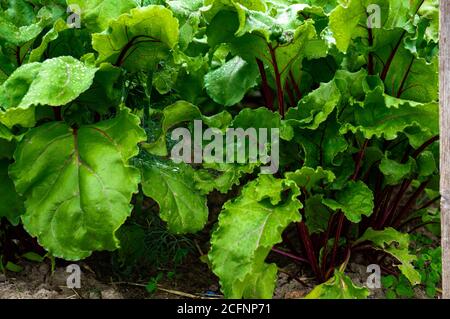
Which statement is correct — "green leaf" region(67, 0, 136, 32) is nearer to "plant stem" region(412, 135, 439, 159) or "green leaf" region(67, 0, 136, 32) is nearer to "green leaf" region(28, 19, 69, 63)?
"green leaf" region(28, 19, 69, 63)

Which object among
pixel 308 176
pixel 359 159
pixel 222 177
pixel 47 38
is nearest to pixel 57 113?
pixel 47 38

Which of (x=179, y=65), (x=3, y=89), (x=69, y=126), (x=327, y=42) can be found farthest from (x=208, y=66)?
(x=3, y=89)

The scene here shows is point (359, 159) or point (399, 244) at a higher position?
point (359, 159)

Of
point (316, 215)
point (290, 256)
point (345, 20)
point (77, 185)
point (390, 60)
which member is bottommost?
point (290, 256)

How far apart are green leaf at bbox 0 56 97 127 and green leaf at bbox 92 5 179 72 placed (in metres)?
0.13

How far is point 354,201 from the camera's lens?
8.68 ft

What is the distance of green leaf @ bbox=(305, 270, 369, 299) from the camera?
2523 mm

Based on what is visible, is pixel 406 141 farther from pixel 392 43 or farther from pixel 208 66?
pixel 208 66

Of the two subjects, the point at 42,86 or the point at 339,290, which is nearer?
the point at 42,86

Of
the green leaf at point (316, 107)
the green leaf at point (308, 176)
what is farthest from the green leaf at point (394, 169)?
the green leaf at point (316, 107)

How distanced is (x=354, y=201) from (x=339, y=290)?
0.36m

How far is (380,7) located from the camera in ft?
8.52

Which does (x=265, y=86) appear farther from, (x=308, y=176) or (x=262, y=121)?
(x=308, y=176)

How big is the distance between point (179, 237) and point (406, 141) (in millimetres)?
1131
